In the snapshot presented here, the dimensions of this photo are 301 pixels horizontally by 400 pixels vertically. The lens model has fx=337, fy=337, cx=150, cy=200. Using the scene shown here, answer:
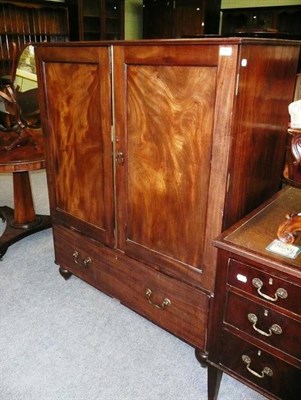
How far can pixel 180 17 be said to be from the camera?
5688mm

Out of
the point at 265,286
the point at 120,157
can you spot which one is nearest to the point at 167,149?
the point at 120,157

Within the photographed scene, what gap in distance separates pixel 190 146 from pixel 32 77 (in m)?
1.43

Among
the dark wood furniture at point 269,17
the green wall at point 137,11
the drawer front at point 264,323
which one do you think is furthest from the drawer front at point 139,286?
the green wall at point 137,11

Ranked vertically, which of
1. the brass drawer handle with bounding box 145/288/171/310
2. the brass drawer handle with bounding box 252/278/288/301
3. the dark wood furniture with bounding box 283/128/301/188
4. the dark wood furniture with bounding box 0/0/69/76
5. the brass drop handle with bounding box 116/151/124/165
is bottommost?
the brass drawer handle with bounding box 145/288/171/310

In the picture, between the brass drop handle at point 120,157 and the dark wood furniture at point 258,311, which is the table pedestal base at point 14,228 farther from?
the dark wood furniture at point 258,311

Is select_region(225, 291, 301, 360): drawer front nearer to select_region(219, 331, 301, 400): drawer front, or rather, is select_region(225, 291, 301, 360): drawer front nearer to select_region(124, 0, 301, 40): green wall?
select_region(219, 331, 301, 400): drawer front

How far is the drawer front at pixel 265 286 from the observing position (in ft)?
3.17

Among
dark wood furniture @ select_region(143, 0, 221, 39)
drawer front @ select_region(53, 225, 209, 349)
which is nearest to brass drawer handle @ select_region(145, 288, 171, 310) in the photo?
drawer front @ select_region(53, 225, 209, 349)

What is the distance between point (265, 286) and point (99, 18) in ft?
18.9

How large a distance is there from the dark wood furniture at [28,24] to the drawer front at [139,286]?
3742 millimetres

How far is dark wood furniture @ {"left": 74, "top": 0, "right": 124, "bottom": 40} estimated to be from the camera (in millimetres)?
5286

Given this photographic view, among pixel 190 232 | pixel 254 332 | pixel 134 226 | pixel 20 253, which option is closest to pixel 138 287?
pixel 134 226

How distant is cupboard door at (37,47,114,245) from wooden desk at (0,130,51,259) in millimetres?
332

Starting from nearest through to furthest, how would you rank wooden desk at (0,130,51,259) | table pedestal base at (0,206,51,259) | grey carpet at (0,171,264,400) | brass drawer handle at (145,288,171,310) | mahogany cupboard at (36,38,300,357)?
mahogany cupboard at (36,38,300,357)
grey carpet at (0,171,264,400)
brass drawer handle at (145,288,171,310)
wooden desk at (0,130,51,259)
table pedestal base at (0,206,51,259)
